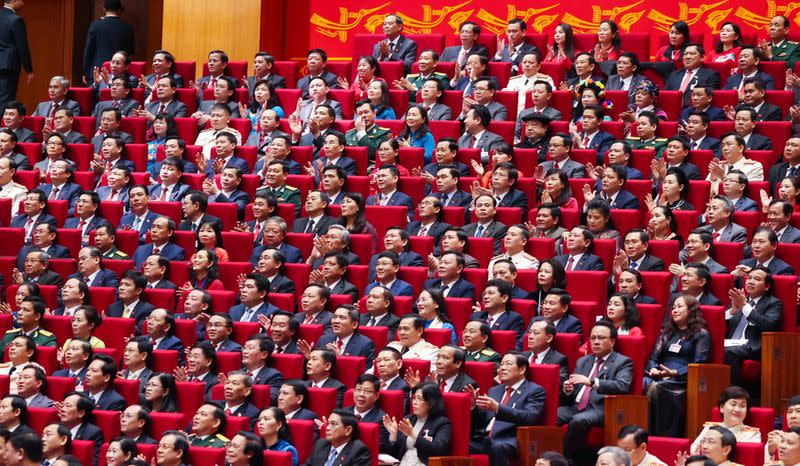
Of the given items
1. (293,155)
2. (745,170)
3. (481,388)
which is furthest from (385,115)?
(481,388)

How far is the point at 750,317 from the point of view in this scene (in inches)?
82.4

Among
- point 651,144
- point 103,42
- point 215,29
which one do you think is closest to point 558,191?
point 651,144

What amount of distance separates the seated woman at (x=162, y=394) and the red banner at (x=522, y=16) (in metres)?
1.50

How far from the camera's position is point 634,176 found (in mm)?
2445

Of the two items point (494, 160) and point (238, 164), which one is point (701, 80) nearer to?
point (494, 160)

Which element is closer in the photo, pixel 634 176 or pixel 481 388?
pixel 481 388

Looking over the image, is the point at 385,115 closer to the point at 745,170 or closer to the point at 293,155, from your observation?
the point at 293,155

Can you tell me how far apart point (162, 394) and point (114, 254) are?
46cm

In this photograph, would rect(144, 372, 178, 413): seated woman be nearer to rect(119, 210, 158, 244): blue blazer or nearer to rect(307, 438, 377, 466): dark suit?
rect(307, 438, 377, 466): dark suit

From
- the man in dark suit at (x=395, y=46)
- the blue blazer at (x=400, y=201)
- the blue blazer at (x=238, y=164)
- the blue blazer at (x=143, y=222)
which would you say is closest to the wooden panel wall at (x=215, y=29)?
the man in dark suit at (x=395, y=46)

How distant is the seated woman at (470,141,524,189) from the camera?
247 cm

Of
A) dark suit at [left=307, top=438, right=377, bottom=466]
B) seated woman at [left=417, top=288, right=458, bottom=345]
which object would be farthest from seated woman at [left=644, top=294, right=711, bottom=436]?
dark suit at [left=307, top=438, right=377, bottom=466]

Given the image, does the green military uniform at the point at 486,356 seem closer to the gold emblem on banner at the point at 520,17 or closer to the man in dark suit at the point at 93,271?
the man in dark suit at the point at 93,271

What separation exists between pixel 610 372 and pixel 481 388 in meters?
0.17
